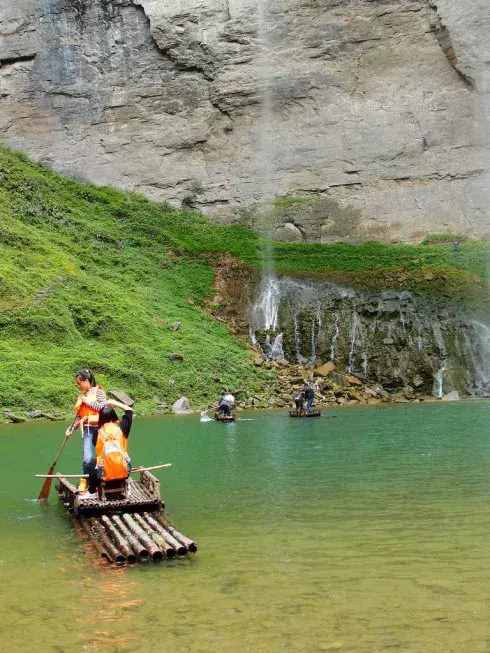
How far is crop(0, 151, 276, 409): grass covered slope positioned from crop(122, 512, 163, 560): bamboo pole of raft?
817 inches

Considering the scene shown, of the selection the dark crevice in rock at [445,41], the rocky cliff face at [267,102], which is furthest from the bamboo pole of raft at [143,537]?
the dark crevice in rock at [445,41]

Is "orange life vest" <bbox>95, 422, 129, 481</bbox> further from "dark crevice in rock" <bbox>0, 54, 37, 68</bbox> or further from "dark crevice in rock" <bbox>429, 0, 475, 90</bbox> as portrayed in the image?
"dark crevice in rock" <bbox>0, 54, 37, 68</bbox>

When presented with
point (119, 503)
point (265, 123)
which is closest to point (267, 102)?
point (265, 123)

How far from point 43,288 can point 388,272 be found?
20731 mm

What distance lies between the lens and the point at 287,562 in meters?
7.62

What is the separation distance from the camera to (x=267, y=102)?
56.3 m

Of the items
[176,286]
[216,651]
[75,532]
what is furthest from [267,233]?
[216,651]

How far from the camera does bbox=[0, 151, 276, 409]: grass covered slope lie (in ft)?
106

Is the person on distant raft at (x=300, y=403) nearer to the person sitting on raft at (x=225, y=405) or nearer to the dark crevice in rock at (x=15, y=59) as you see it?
the person sitting on raft at (x=225, y=405)

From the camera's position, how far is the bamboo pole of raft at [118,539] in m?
7.69

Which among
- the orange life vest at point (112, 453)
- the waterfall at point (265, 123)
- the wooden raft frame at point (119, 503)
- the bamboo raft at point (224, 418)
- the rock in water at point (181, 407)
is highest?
the waterfall at point (265, 123)

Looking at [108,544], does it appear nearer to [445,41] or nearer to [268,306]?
[268,306]

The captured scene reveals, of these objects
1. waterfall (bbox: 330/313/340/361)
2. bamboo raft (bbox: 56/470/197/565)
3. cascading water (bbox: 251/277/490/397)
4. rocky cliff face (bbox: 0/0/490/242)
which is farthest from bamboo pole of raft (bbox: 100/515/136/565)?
rocky cliff face (bbox: 0/0/490/242)

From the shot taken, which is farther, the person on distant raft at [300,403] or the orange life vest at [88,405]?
the person on distant raft at [300,403]
